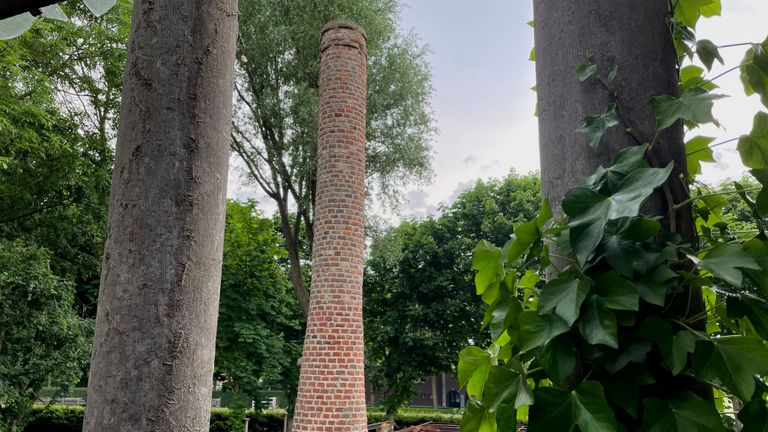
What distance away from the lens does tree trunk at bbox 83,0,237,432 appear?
72 cm

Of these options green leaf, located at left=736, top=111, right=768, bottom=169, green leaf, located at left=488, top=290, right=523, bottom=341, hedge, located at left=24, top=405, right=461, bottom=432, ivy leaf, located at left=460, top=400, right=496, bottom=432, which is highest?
green leaf, located at left=736, top=111, right=768, bottom=169

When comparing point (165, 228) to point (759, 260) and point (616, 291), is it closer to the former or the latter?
point (616, 291)

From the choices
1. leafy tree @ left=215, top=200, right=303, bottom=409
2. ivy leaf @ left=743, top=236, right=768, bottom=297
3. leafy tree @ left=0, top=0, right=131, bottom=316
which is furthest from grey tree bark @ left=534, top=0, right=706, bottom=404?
leafy tree @ left=215, top=200, right=303, bottom=409

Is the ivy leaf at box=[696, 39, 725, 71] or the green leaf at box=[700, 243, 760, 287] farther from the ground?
the ivy leaf at box=[696, 39, 725, 71]

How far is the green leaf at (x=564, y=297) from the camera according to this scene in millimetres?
717

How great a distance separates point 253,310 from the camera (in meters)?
14.4

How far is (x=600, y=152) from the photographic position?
91cm

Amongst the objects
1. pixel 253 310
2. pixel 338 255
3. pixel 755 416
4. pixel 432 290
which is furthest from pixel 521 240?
pixel 432 290

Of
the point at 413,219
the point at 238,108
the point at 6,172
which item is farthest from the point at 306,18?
the point at 413,219

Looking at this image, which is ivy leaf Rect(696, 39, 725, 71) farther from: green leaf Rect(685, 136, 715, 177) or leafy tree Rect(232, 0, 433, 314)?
leafy tree Rect(232, 0, 433, 314)

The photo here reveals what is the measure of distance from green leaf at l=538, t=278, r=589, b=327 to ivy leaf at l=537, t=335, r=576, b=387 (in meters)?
0.05

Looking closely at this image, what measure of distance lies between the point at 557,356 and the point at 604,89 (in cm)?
44

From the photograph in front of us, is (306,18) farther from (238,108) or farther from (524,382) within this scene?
(524,382)

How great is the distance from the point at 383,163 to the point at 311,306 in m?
5.21
